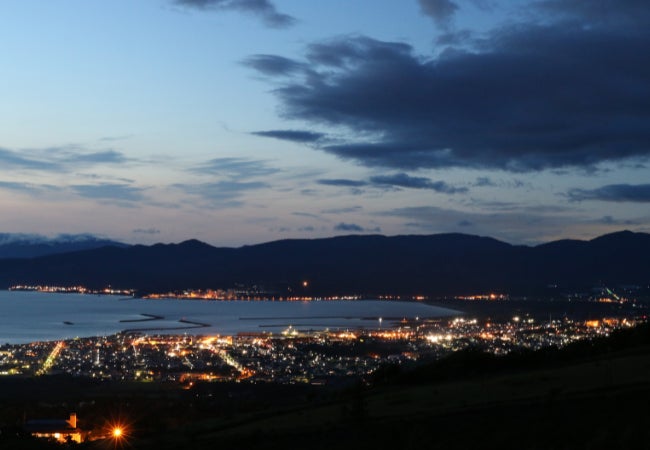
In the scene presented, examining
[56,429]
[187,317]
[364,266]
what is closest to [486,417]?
[56,429]

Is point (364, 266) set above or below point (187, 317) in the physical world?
above

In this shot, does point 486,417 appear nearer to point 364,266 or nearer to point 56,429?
point 56,429

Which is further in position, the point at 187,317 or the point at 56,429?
the point at 187,317

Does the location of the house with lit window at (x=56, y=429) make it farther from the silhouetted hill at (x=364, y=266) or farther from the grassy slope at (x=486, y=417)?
the silhouetted hill at (x=364, y=266)

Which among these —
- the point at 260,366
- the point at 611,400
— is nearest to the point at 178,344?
the point at 260,366

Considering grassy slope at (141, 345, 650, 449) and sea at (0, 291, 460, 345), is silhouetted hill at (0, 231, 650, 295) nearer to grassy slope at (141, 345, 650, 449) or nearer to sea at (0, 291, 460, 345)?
sea at (0, 291, 460, 345)

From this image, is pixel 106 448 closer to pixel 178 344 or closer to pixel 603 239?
pixel 178 344

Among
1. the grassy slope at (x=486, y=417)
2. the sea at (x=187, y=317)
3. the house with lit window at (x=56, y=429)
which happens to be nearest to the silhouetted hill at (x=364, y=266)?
the sea at (x=187, y=317)

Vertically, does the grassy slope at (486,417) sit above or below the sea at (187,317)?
above
